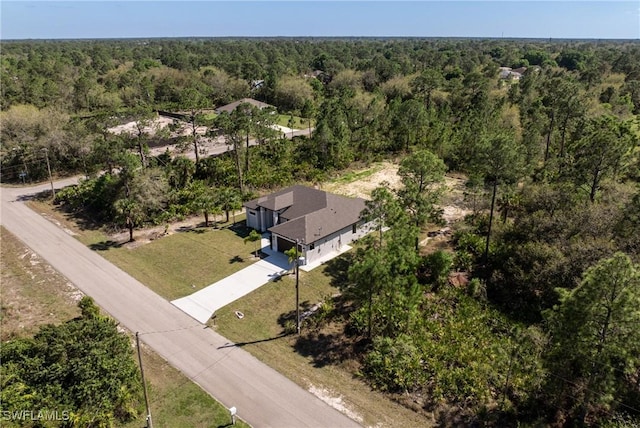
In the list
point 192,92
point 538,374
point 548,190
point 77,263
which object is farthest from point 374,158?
point 538,374

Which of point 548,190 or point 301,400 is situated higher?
point 548,190

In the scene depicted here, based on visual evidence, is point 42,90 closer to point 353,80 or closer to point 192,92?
point 192,92

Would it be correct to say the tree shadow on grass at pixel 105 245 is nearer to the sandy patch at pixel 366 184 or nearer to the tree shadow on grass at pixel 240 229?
the tree shadow on grass at pixel 240 229

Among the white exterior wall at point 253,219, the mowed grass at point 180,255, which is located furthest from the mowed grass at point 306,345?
the white exterior wall at point 253,219

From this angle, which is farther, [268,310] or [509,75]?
[509,75]

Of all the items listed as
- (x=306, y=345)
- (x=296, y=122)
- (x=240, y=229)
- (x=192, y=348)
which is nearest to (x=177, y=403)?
(x=192, y=348)

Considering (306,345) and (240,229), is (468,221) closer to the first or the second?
(306,345)
